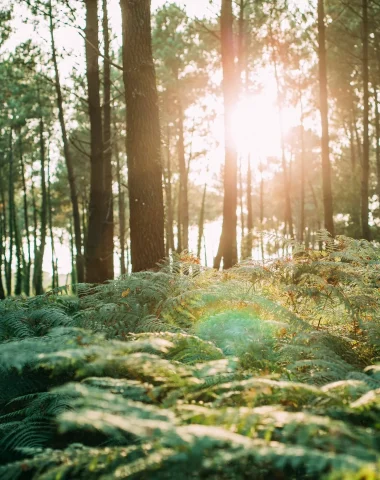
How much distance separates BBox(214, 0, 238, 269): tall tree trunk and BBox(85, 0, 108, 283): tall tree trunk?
2996 millimetres

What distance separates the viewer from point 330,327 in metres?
4.07

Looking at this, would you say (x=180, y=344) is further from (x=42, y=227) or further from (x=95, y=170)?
(x=42, y=227)

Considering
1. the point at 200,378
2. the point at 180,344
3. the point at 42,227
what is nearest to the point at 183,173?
the point at 42,227

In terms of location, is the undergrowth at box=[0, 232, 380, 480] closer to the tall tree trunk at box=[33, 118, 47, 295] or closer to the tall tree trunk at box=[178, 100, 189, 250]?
the tall tree trunk at box=[178, 100, 189, 250]

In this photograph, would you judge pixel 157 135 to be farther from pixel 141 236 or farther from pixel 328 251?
pixel 328 251

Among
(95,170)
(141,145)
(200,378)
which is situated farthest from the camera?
(95,170)

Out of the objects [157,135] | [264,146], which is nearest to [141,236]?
[157,135]

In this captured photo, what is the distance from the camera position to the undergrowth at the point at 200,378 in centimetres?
167

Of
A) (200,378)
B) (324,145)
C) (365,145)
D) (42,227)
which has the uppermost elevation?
(365,145)

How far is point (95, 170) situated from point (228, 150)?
335 centimetres

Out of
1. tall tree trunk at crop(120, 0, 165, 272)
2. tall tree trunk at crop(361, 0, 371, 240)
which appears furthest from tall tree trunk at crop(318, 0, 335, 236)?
tall tree trunk at crop(120, 0, 165, 272)

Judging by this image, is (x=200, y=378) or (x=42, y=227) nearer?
(x=200, y=378)

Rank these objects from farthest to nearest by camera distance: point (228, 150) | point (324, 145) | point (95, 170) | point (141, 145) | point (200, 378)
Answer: point (324, 145) → point (228, 150) → point (95, 170) → point (141, 145) → point (200, 378)

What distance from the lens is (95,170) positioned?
11.3 m
